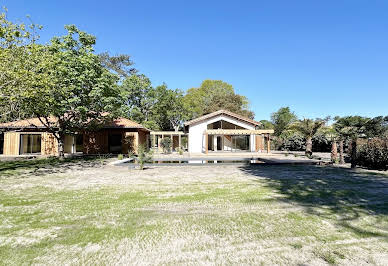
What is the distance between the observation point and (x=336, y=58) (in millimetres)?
25047

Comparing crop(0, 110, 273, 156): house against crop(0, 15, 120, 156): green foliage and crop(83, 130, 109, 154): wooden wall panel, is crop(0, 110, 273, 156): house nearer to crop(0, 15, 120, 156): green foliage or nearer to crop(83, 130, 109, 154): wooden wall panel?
crop(83, 130, 109, 154): wooden wall panel

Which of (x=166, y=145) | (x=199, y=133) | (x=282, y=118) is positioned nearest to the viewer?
(x=199, y=133)

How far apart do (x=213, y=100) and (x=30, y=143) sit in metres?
32.3

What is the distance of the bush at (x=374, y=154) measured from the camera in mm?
12086

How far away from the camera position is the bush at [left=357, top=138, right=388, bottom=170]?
12.1 meters

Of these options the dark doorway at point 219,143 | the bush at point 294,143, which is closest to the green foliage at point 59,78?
the dark doorway at point 219,143

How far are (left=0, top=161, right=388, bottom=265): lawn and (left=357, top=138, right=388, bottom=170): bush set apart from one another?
23.0 feet

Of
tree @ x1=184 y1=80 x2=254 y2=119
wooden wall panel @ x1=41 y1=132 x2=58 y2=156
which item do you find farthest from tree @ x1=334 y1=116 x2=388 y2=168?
wooden wall panel @ x1=41 y1=132 x2=58 y2=156

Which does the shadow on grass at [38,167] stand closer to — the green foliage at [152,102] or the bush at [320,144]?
the green foliage at [152,102]

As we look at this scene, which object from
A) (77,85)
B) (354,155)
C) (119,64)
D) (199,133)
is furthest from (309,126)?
Result: (119,64)

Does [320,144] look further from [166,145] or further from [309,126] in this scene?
[166,145]

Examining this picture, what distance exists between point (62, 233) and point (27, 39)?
11.5 metres

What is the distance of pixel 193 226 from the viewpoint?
13.5 feet

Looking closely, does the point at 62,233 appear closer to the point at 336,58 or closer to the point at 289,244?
the point at 289,244
